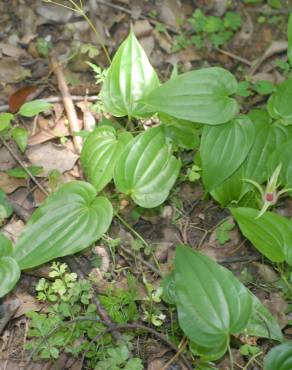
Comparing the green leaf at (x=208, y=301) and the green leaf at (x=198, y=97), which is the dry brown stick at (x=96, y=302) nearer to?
the green leaf at (x=208, y=301)

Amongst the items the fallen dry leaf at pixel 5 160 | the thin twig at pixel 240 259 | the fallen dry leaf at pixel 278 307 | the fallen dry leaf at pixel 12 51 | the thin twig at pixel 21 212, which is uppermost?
the fallen dry leaf at pixel 12 51

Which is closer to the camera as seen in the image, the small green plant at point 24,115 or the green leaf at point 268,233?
the green leaf at point 268,233

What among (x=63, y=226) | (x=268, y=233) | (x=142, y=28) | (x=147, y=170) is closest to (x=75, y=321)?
(x=63, y=226)

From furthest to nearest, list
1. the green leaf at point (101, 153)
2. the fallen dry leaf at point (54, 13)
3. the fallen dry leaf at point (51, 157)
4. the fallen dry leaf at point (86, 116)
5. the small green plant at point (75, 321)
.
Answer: the fallen dry leaf at point (54, 13), the fallen dry leaf at point (86, 116), the fallen dry leaf at point (51, 157), the green leaf at point (101, 153), the small green plant at point (75, 321)

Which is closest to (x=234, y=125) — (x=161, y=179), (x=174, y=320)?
(x=161, y=179)

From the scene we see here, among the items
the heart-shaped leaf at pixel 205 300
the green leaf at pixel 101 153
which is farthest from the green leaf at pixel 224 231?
the green leaf at pixel 101 153

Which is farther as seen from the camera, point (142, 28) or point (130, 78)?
point (142, 28)

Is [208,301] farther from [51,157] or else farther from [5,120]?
[5,120]
